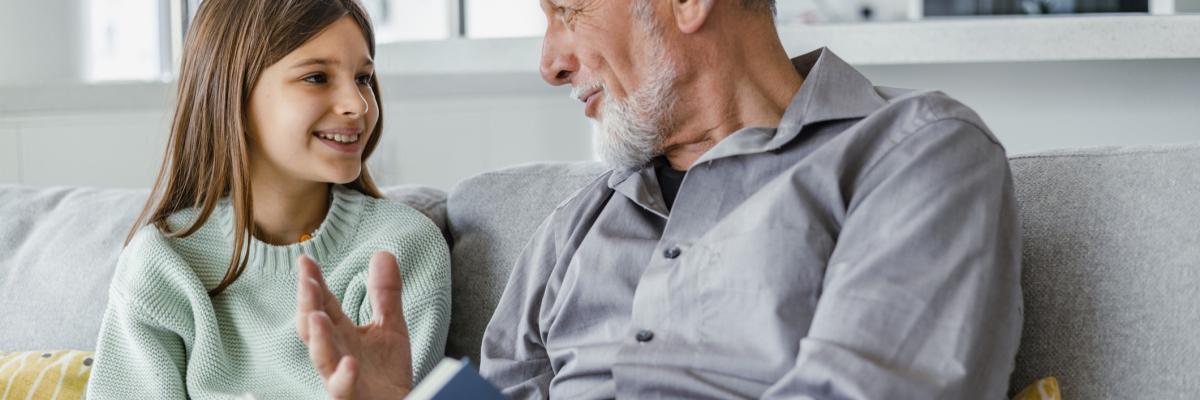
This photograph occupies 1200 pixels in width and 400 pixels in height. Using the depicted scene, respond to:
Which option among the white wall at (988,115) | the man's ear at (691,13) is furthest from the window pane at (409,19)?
the man's ear at (691,13)

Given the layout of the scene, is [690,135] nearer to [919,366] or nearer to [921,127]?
[921,127]

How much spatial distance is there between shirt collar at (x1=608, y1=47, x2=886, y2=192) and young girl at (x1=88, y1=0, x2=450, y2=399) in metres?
0.53

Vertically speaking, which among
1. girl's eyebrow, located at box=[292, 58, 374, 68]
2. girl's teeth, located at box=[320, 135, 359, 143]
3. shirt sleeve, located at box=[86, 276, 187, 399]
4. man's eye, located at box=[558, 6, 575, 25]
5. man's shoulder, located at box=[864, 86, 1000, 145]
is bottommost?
shirt sleeve, located at box=[86, 276, 187, 399]

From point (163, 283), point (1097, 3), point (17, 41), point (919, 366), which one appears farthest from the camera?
point (1097, 3)

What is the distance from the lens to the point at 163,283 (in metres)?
1.67

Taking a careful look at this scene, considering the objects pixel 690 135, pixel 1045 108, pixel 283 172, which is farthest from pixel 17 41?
pixel 1045 108

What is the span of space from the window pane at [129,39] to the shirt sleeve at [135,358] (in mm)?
2349

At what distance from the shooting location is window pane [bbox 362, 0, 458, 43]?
4.55 m

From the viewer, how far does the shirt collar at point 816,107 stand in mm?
1303

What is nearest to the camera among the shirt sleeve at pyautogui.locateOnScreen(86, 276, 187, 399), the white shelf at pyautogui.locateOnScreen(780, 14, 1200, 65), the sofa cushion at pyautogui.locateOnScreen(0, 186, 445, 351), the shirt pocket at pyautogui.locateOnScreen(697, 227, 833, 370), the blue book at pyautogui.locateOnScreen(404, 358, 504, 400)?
the blue book at pyautogui.locateOnScreen(404, 358, 504, 400)

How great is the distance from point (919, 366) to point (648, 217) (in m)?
0.44

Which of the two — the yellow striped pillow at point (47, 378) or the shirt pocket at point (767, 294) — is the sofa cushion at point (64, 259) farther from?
the shirt pocket at point (767, 294)

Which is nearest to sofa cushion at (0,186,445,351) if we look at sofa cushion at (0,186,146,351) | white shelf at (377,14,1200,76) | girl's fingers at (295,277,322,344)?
sofa cushion at (0,186,146,351)

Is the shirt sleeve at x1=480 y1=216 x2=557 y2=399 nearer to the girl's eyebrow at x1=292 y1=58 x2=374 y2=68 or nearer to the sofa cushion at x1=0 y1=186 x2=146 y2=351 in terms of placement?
the girl's eyebrow at x1=292 y1=58 x2=374 y2=68
